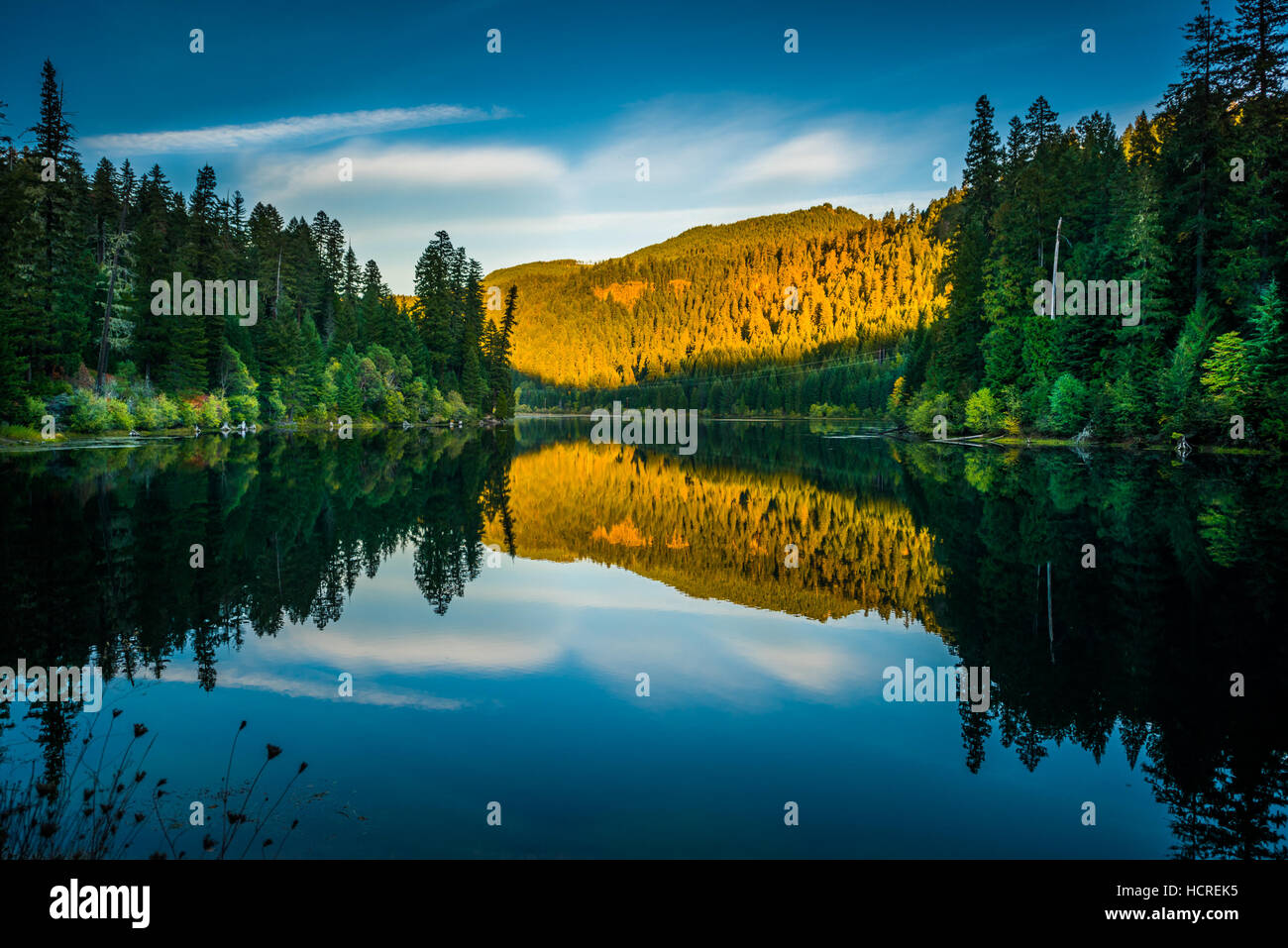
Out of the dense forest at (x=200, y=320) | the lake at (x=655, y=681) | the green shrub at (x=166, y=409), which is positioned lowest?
the lake at (x=655, y=681)

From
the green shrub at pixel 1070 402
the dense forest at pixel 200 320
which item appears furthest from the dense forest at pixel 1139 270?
the dense forest at pixel 200 320

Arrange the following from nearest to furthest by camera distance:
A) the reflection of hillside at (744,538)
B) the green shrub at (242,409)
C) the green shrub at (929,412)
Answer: the reflection of hillside at (744,538) → the green shrub at (929,412) → the green shrub at (242,409)

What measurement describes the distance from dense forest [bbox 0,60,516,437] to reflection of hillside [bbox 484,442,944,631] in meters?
32.0

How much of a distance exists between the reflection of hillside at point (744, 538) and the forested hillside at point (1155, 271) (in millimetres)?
21389

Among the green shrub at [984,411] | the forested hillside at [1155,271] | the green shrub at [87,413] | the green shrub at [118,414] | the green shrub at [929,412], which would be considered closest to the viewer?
the forested hillside at [1155,271]

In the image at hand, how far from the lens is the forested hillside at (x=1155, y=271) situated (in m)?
36.6

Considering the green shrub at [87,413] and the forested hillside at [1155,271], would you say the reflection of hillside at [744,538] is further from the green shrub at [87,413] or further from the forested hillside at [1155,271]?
the green shrub at [87,413]

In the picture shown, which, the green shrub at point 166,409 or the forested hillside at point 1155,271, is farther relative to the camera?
the green shrub at point 166,409

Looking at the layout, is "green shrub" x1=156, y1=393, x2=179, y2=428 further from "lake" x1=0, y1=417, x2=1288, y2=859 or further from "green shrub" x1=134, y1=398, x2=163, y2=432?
"lake" x1=0, y1=417, x2=1288, y2=859

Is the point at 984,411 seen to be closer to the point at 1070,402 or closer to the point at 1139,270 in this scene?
the point at 1070,402

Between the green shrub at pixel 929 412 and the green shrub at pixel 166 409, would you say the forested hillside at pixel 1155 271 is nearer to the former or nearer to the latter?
the green shrub at pixel 929 412

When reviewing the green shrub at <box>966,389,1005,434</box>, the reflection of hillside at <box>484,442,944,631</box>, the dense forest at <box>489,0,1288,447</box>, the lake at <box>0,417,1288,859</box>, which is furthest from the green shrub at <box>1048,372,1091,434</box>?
the lake at <box>0,417,1288,859</box>

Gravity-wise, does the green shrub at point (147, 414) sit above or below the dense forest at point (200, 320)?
below

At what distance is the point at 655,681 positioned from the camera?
33.8ft
